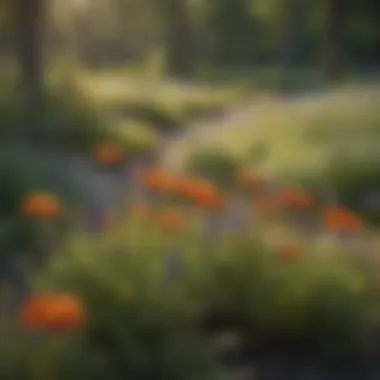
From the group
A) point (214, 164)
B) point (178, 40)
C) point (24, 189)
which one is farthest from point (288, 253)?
point (178, 40)

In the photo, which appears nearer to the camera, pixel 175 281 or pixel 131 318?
pixel 131 318

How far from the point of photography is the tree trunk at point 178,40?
71.7 ft

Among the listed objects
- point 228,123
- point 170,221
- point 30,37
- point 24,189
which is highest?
point 170,221

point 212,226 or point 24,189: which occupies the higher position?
point 212,226

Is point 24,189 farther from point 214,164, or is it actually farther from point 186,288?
Result: point 214,164

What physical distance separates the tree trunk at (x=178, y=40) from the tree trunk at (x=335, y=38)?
362 cm

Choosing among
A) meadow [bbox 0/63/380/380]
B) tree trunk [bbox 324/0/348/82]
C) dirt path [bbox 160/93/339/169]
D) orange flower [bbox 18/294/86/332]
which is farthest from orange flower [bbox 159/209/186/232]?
tree trunk [bbox 324/0/348/82]

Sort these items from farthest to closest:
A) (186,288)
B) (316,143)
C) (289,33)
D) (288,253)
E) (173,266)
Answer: (289,33)
(316,143)
(288,253)
(173,266)
(186,288)

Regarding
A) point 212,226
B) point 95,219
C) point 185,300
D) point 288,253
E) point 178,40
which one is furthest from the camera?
→ point 178,40

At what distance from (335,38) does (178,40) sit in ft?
14.0

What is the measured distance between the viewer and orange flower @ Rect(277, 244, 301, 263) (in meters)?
4.13

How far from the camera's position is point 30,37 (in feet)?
37.1

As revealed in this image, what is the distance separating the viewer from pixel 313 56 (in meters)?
23.1

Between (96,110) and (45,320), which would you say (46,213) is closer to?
(45,320)
